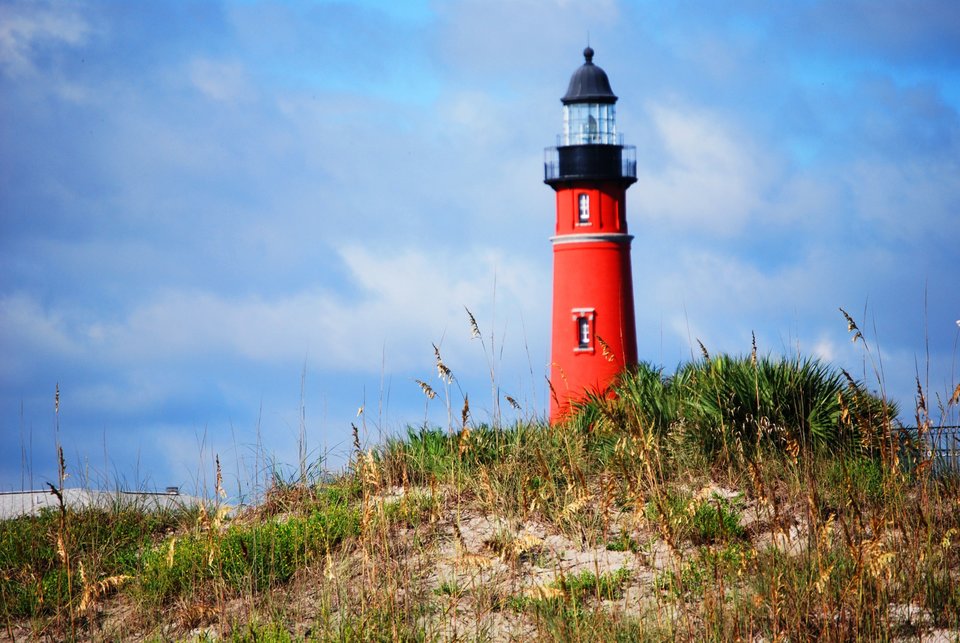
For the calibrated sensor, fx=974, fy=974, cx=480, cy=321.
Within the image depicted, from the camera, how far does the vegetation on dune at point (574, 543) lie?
5.94 metres

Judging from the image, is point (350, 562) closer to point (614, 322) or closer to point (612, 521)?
point (612, 521)

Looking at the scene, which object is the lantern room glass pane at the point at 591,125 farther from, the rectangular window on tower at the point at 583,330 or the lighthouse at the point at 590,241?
the rectangular window on tower at the point at 583,330

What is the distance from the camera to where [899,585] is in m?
6.37

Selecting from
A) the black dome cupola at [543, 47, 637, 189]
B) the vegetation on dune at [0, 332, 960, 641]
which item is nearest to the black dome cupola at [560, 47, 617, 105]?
the black dome cupola at [543, 47, 637, 189]

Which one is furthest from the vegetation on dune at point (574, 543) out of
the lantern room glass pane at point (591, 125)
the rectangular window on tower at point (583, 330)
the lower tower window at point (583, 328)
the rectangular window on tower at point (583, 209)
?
the lantern room glass pane at point (591, 125)

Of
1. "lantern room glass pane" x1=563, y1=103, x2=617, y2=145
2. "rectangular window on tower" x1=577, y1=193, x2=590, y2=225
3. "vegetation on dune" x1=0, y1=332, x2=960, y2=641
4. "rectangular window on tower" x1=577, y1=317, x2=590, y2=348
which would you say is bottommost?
"vegetation on dune" x1=0, y1=332, x2=960, y2=641

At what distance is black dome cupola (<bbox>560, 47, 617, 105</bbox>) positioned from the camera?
2411 cm

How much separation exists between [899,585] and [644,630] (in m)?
1.75

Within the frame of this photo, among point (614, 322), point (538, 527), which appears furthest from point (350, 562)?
point (614, 322)

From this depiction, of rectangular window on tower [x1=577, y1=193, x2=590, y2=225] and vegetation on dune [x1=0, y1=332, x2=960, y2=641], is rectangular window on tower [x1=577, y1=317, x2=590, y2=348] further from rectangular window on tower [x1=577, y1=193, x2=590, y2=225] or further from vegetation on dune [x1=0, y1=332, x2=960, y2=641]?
vegetation on dune [x1=0, y1=332, x2=960, y2=641]

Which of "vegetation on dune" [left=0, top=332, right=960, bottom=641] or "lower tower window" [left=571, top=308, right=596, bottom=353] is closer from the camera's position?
"vegetation on dune" [left=0, top=332, right=960, bottom=641]

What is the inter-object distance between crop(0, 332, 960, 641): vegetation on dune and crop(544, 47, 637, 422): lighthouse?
9.81 m

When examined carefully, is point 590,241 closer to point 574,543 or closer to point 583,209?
point 583,209

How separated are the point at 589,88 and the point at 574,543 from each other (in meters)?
17.8
